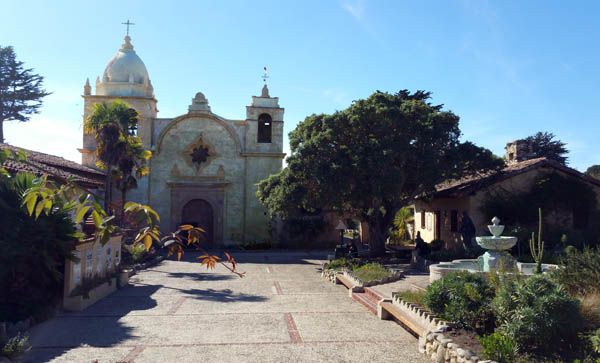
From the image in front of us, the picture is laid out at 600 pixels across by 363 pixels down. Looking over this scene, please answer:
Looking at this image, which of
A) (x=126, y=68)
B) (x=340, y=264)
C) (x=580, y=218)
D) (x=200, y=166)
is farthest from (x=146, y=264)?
(x=580, y=218)

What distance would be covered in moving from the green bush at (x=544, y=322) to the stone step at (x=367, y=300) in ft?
15.5

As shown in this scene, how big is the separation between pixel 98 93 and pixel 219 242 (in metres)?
12.2

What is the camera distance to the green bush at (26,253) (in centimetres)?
986

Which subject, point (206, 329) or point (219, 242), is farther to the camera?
point (219, 242)

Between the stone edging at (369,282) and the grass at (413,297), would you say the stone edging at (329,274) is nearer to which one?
the stone edging at (369,282)

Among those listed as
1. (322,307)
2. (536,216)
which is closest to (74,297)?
(322,307)

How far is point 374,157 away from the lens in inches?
722

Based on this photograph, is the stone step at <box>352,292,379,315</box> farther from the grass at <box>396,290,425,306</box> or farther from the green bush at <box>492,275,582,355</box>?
the green bush at <box>492,275,582,355</box>

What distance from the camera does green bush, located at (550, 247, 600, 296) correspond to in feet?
27.6

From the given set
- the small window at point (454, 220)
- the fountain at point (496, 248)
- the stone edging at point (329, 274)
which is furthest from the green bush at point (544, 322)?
the small window at point (454, 220)

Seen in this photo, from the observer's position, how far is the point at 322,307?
11875 millimetres

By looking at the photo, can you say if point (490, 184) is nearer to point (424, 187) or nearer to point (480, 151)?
point (480, 151)

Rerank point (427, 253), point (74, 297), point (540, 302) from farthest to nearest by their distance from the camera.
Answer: point (427, 253)
point (74, 297)
point (540, 302)

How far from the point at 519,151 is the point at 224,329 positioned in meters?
21.7
